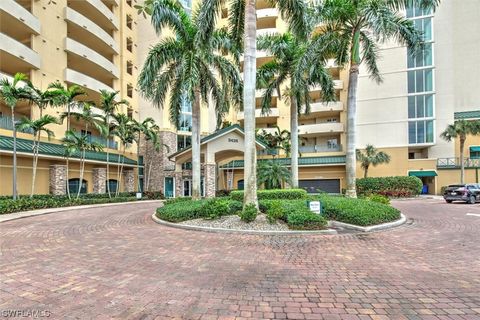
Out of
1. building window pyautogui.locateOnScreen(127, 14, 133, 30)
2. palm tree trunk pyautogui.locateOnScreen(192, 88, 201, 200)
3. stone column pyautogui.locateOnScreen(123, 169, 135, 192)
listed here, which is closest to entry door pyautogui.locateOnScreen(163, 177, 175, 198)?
stone column pyautogui.locateOnScreen(123, 169, 135, 192)

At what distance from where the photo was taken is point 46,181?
23.3 metres

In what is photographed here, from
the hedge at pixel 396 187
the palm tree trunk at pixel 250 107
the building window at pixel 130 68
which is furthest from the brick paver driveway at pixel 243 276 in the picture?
the building window at pixel 130 68

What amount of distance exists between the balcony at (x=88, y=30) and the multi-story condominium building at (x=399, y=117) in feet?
19.3

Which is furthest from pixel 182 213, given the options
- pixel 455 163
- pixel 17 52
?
pixel 455 163

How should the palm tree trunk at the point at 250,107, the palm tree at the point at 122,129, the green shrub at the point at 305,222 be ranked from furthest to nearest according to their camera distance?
the palm tree at the point at 122,129 < the palm tree trunk at the point at 250,107 < the green shrub at the point at 305,222

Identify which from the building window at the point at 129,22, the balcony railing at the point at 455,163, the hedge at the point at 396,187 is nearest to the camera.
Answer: the hedge at the point at 396,187

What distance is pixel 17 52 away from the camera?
21.3 meters

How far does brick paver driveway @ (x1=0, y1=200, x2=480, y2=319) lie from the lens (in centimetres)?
409

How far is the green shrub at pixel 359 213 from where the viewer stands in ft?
33.9

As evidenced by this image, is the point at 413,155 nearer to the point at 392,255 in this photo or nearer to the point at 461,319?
the point at 392,255

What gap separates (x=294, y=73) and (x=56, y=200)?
19507mm

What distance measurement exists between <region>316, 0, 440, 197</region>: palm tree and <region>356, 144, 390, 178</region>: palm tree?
1733cm

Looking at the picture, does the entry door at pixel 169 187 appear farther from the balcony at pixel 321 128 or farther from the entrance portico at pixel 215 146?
the balcony at pixel 321 128

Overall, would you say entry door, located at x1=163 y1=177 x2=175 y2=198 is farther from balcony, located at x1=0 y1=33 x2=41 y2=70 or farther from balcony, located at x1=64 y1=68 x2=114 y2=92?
balcony, located at x1=0 y1=33 x2=41 y2=70
